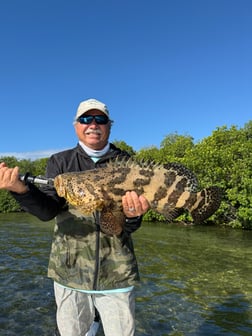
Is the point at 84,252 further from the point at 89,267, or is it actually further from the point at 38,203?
the point at 38,203

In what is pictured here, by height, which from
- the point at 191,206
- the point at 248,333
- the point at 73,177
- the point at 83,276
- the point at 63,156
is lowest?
the point at 248,333

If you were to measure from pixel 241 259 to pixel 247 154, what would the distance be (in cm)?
1934

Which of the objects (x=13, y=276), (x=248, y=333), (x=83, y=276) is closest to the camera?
(x=83, y=276)

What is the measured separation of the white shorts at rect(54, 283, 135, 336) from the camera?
4469mm

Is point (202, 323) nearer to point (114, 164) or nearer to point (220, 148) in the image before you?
point (114, 164)

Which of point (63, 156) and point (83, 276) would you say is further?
point (63, 156)

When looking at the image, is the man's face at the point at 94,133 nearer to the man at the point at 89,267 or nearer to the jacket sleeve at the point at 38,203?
the man at the point at 89,267

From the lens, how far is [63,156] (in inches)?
200

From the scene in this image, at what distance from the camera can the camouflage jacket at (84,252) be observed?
14.8ft

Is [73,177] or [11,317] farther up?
[73,177]

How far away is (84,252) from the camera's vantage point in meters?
4.59

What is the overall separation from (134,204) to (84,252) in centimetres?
95

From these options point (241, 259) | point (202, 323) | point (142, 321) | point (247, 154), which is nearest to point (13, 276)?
point (142, 321)

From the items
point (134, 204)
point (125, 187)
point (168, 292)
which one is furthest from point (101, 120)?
point (168, 292)
